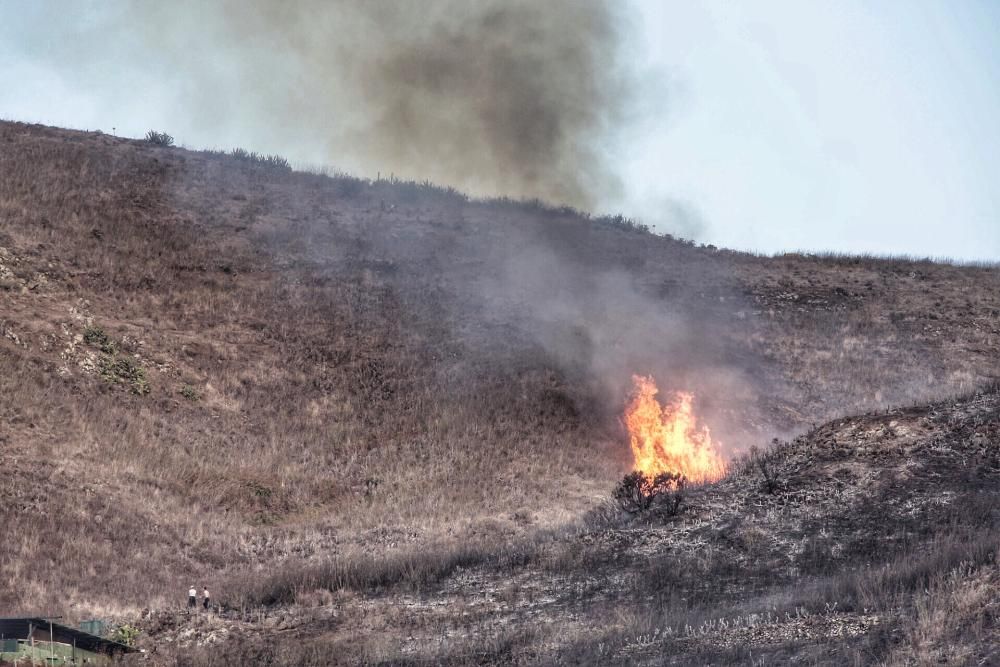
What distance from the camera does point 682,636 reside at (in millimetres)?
17656

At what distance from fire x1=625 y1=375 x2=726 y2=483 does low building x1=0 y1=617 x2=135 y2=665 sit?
1728 centimetres

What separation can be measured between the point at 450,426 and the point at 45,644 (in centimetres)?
2121

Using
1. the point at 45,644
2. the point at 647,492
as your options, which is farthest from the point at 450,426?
the point at 45,644

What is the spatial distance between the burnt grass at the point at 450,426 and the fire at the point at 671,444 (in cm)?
131

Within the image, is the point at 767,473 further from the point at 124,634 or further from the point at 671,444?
the point at 124,634

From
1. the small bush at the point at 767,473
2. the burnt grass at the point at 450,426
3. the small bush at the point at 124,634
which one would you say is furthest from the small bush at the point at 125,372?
the small bush at the point at 767,473

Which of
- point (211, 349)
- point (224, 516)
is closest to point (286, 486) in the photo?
point (224, 516)

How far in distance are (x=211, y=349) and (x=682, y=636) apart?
27.3 m

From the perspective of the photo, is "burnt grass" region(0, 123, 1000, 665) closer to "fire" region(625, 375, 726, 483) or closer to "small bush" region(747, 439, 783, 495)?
"small bush" region(747, 439, 783, 495)

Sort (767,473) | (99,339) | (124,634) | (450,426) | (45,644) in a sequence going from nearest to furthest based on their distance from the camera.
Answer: (45,644) < (124,634) < (767,473) < (99,339) < (450,426)

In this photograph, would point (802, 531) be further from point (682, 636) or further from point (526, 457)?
point (526, 457)

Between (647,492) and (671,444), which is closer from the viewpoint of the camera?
(647,492)

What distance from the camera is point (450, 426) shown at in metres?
39.4

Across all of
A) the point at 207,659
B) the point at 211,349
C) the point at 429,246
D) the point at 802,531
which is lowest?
the point at 207,659
